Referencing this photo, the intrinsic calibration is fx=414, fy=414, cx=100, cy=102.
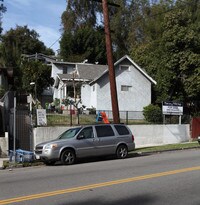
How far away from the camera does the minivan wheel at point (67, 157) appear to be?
16.9 meters

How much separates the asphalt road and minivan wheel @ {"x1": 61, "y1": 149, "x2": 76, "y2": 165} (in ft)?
8.31

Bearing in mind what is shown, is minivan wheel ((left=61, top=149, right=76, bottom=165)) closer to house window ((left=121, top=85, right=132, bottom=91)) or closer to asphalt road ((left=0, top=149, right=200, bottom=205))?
asphalt road ((left=0, top=149, right=200, bottom=205))

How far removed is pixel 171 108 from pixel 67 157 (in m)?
13.5

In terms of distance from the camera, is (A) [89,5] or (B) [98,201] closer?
Result: (B) [98,201]

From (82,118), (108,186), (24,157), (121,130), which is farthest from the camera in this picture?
(82,118)

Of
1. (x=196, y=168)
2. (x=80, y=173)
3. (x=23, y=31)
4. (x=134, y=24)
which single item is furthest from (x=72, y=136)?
(x=23, y=31)

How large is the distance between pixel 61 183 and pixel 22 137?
11.1 metres

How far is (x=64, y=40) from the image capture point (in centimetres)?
6488

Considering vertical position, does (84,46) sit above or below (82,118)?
above

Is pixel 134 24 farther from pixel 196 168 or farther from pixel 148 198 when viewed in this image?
pixel 148 198

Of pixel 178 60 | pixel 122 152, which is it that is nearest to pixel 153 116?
pixel 178 60

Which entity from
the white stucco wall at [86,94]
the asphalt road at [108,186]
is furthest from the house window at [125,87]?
the asphalt road at [108,186]

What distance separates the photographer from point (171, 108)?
2878 cm

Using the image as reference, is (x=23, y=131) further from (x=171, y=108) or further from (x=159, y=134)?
(x=171, y=108)
